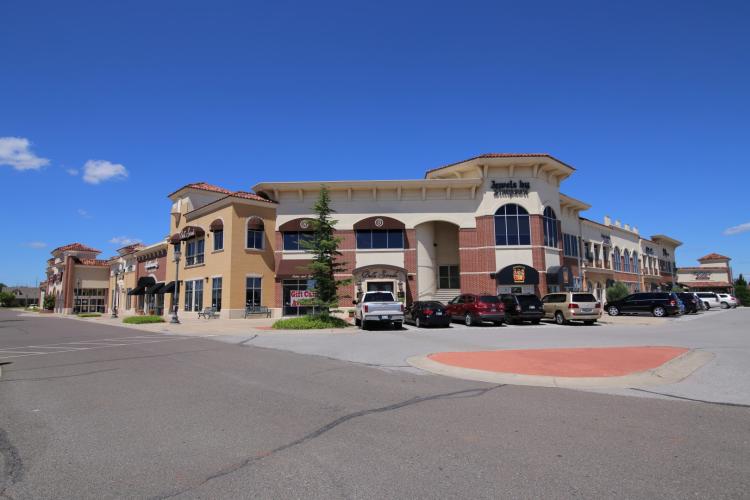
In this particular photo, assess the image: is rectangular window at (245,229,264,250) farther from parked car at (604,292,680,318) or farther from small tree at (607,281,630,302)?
small tree at (607,281,630,302)

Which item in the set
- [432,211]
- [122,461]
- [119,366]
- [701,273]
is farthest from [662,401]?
[701,273]

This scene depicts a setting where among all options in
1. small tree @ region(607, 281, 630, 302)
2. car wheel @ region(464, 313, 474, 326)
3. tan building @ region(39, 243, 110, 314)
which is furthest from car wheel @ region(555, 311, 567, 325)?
tan building @ region(39, 243, 110, 314)

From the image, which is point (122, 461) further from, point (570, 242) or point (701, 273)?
point (701, 273)

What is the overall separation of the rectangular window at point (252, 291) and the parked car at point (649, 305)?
25467 mm

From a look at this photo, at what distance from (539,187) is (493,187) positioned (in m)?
3.56

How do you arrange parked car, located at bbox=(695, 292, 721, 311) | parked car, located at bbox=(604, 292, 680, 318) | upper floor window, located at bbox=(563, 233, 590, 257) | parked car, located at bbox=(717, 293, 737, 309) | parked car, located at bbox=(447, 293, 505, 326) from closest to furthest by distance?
parked car, located at bbox=(447, 293, 505, 326)
parked car, located at bbox=(604, 292, 680, 318)
upper floor window, located at bbox=(563, 233, 590, 257)
parked car, located at bbox=(695, 292, 721, 311)
parked car, located at bbox=(717, 293, 737, 309)

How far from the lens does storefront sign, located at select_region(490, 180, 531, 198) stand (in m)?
34.9

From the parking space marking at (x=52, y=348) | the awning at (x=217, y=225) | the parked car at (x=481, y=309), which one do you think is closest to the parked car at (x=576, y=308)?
the parked car at (x=481, y=309)

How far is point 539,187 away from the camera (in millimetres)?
35094

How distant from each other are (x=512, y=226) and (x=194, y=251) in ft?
85.1

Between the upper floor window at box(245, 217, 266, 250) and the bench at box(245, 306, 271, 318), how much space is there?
175 inches

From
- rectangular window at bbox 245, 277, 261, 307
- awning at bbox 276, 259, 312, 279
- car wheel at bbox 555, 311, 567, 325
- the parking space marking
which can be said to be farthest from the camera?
awning at bbox 276, 259, 312, 279

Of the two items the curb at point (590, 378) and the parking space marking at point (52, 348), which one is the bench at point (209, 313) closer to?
the parking space marking at point (52, 348)

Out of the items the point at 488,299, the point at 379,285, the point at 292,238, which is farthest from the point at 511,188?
the point at 292,238
